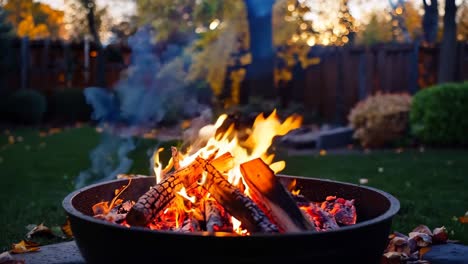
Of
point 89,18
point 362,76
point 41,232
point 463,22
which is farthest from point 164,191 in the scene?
point 463,22

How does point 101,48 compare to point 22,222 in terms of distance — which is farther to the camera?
point 101,48

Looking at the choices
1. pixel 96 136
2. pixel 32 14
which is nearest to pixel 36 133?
pixel 96 136

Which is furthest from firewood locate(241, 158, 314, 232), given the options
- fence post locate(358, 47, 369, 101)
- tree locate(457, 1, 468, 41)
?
tree locate(457, 1, 468, 41)

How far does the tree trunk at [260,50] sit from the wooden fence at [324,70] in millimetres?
1841

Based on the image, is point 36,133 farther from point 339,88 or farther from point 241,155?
point 241,155

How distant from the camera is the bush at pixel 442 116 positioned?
8742 mm

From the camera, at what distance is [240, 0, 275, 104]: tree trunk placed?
10789 mm

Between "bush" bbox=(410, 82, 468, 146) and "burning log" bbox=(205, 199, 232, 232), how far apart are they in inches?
279

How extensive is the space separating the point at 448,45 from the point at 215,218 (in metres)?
10.2

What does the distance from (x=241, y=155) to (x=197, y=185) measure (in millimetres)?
281

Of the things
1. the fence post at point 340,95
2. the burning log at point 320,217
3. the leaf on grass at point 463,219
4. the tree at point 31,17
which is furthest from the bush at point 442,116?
the tree at point 31,17

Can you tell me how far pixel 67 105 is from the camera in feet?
45.7

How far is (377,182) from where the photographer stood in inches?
229

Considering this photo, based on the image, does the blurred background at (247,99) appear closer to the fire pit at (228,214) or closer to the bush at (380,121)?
the bush at (380,121)
